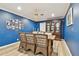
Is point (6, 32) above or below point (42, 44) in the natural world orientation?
above

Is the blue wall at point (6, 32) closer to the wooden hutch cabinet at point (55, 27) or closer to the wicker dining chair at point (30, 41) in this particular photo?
the wicker dining chair at point (30, 41)

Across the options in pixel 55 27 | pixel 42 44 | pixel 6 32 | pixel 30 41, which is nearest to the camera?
pixel 42 44

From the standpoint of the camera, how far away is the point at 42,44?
373 centimetres

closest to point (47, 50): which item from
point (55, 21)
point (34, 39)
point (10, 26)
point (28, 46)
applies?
point (34, 39)

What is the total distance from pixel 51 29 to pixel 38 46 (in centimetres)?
638

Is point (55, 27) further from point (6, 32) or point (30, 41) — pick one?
point (30, 41)

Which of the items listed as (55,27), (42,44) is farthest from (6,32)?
(55,27)

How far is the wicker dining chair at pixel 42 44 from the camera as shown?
3.62 m

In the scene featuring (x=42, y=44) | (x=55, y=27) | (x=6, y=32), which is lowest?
(x=42, y=44)

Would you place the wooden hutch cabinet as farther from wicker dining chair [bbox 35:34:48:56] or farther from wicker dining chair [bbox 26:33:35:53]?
wicker dining chair [bbox 35:34:48:56]

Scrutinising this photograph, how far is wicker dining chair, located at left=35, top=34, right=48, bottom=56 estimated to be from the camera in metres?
3.62

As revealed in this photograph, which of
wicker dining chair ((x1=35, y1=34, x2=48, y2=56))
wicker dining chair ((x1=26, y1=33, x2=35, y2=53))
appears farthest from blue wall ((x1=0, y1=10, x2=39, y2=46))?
wicker dining chair ((x1=35, y1=34, x2=48, y2=56))

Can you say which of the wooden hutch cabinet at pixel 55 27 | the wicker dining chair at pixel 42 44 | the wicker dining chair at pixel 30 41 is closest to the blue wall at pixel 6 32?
the wicker dining chair at pixel 30 41

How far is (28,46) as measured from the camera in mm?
4250
